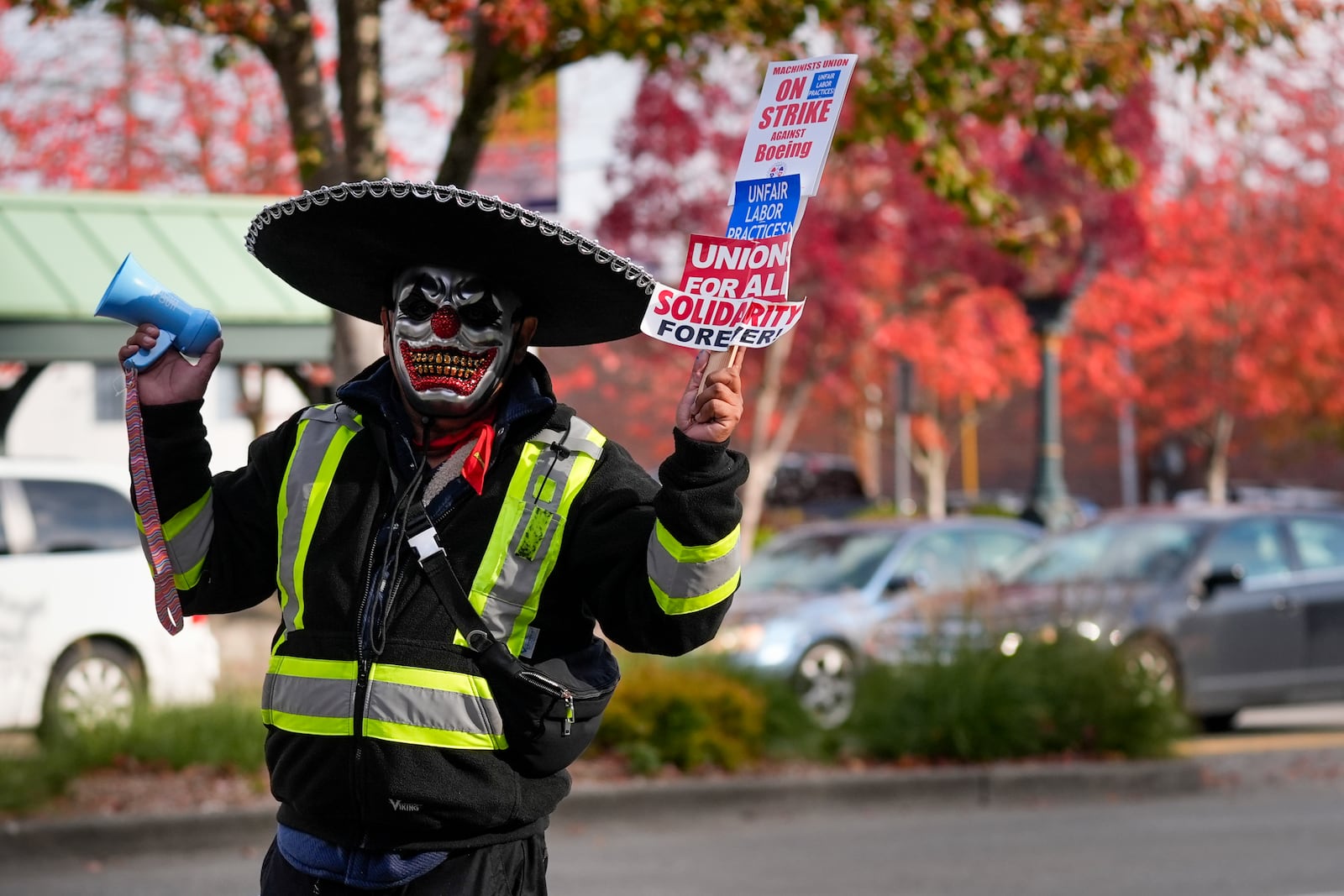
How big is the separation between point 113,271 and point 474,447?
1143 cm

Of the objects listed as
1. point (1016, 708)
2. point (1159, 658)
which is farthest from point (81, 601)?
point (1159, 658)

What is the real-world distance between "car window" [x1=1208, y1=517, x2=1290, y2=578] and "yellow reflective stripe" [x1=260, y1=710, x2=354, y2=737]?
31.8 feet

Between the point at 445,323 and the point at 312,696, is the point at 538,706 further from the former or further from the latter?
the point at 445,323

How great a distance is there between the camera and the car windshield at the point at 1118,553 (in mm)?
11742

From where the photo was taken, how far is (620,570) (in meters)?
2.99

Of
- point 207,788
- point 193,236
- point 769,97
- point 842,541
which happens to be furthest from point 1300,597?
point 769,97

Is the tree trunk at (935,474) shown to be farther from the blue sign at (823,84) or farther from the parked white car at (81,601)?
the blue sign at (823,84)

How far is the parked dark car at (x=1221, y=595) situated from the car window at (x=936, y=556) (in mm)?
438

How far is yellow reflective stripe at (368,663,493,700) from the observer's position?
2.88 meters

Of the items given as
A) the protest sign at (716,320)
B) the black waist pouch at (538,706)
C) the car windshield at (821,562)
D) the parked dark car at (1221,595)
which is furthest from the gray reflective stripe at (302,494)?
the car windshield at (821,562)

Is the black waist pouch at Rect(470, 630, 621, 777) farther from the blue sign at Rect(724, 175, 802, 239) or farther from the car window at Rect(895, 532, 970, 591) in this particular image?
the car window at Rect(895, 532, 970, 591)

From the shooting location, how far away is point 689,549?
112 inches

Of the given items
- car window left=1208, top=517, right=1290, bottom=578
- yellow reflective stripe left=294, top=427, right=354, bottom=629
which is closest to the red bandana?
yellow reflective stripe left=294, top=427, right=354, bottom=629

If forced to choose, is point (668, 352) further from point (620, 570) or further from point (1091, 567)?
point (620, 570)
